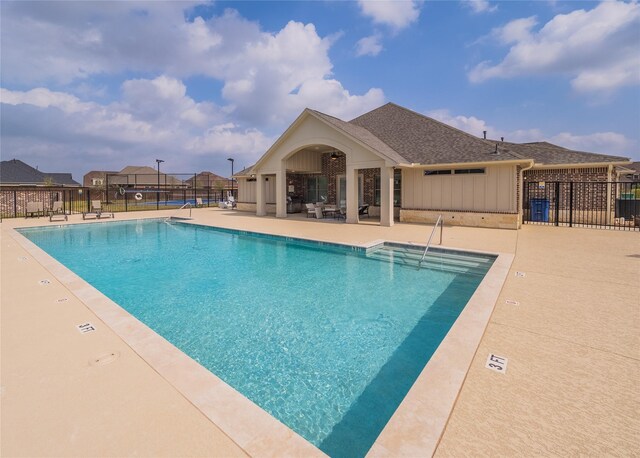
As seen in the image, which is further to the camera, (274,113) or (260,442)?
(274,113)

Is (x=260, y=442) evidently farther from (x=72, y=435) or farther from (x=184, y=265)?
(x=184, y=265)

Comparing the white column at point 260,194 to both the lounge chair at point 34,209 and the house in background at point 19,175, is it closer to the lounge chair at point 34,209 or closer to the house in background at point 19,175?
the lounge chair at point 34,209

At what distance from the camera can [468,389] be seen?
2.77 metres

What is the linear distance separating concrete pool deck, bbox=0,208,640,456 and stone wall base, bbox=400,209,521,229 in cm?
904

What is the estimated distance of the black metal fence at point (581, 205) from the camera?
16062 millimetres

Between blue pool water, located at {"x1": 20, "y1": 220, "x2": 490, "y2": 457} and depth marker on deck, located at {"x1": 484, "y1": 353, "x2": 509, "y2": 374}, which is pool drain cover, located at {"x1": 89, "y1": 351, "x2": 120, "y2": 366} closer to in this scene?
blue pool water, located at {"x1": 20, "y1": 220, "x2": 490, "y2": 457}

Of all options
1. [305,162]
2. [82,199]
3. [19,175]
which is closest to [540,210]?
[305,162]

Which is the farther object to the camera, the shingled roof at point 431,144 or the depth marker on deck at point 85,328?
the shingled roof at point 431,144

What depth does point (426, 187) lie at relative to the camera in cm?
1589

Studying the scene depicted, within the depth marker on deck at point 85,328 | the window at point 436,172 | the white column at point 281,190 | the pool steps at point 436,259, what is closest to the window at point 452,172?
the window at point 436,172

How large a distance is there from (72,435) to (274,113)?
1124 inches

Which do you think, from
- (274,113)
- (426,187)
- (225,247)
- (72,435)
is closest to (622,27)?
(426,187)

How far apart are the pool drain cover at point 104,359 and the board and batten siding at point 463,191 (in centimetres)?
1484

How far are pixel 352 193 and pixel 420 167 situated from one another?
11.8ft
